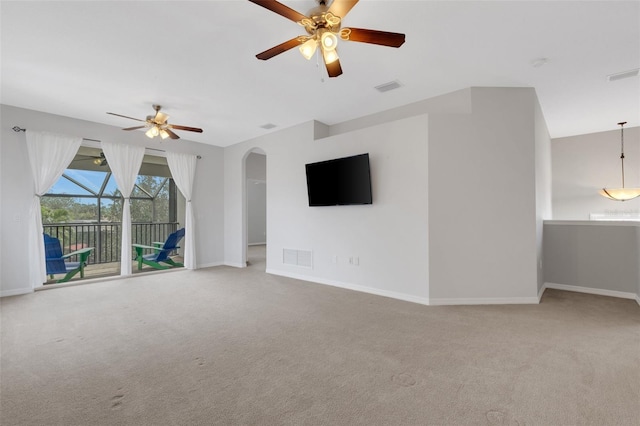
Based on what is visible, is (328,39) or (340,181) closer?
(328,39)

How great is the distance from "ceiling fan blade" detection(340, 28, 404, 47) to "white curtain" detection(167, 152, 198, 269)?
5110mm

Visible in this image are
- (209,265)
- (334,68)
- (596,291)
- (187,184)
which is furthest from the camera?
(209,265)

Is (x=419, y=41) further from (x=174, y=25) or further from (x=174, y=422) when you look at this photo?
(x=174, y=422)

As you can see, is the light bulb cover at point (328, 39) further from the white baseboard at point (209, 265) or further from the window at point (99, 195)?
the window at point (99, 195)

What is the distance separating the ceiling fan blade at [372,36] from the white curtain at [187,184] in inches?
201

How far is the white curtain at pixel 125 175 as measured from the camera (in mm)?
5426

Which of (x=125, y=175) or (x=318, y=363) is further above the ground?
(x=125, y=175)

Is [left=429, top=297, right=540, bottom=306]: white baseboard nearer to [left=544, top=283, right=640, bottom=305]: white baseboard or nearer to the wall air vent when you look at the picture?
[left=544, top=283, right=640, bottom=305]: white baseboard

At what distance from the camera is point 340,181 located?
468 centimetres

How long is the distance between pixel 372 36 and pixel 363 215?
268 centimetres

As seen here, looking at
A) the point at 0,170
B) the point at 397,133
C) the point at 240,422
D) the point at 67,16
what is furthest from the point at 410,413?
the point at 0,170

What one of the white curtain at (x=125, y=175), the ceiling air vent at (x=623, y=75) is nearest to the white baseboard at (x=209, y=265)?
the white curtain at (x=125, y=175)

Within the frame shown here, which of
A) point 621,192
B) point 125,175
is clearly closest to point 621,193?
Answer: point 621,192

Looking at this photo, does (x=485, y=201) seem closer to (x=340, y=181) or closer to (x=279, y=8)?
(x=340, y=181)
